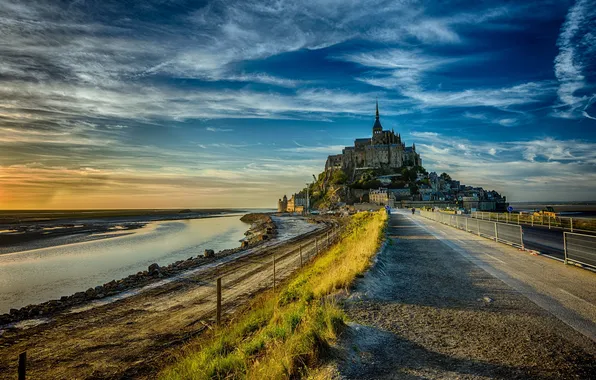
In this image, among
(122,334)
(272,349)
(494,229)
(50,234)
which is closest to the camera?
(272,349)

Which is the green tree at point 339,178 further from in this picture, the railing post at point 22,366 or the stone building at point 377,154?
the railing post at point 22,366

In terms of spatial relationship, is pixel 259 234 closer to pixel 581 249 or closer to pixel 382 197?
pixel 581 249

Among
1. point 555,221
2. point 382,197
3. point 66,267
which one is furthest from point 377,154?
point 66,267

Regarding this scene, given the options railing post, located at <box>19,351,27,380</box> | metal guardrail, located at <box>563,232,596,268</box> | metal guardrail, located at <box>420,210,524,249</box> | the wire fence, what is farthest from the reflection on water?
the wire fence

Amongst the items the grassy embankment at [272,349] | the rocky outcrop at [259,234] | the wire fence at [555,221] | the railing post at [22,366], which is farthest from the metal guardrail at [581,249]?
the rocky outcrop at [259,234]

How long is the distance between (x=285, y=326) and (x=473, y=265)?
333 inches

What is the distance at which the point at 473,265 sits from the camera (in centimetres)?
1114

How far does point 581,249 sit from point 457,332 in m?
8.48

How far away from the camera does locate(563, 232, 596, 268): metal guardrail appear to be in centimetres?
977

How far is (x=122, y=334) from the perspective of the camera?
9.31 m

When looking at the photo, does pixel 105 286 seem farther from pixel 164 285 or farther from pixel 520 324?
pixel 520 324

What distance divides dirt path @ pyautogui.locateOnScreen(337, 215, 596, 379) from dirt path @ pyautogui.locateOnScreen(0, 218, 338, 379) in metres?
5.17

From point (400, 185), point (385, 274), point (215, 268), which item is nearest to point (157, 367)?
point (385, 274)

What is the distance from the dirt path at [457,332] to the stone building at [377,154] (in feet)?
443
